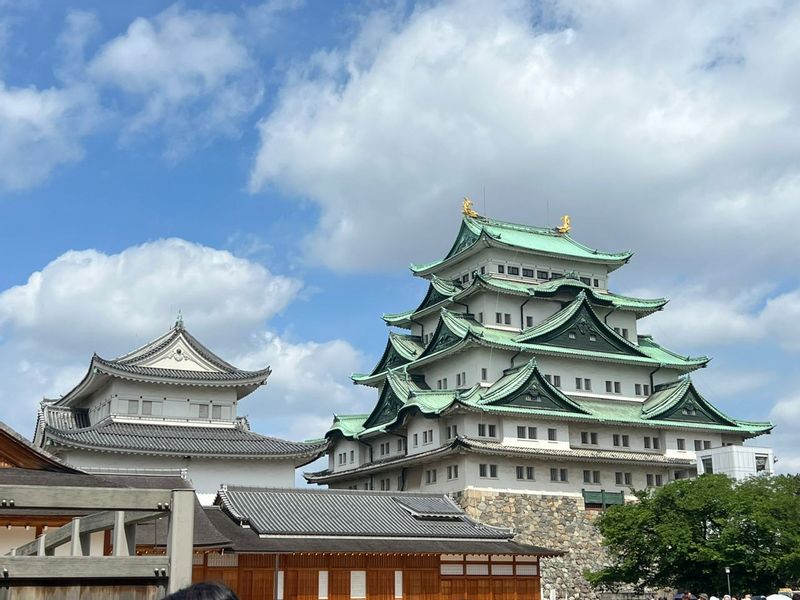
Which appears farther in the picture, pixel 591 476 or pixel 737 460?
pixel 591 476

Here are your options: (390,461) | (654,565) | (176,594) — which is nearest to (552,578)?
(654,565)

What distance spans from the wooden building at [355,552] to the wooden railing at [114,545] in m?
22.4

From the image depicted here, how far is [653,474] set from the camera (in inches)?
2324

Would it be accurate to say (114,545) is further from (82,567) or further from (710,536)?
(710,536)

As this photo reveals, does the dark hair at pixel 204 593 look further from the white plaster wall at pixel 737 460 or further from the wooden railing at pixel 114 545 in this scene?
the white plaster wall at pixel 737 460

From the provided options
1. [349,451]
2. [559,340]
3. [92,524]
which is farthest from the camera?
[349,451]

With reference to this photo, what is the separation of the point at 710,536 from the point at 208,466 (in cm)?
2499

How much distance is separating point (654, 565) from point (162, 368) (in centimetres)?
2750

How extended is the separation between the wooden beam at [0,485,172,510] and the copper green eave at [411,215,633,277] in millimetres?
52436

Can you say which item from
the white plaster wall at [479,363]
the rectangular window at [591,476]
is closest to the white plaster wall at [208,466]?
the white plaster wall at [479,363]

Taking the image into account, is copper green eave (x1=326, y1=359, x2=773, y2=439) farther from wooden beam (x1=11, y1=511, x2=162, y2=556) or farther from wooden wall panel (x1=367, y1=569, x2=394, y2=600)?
wooden beam (x1=11, y1=511, x2=162, y2=556)

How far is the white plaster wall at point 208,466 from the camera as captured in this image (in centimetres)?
4662

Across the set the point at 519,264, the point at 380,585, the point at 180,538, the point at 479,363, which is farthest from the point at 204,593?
the point at 519,264

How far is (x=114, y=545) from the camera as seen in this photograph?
13.0 meters
